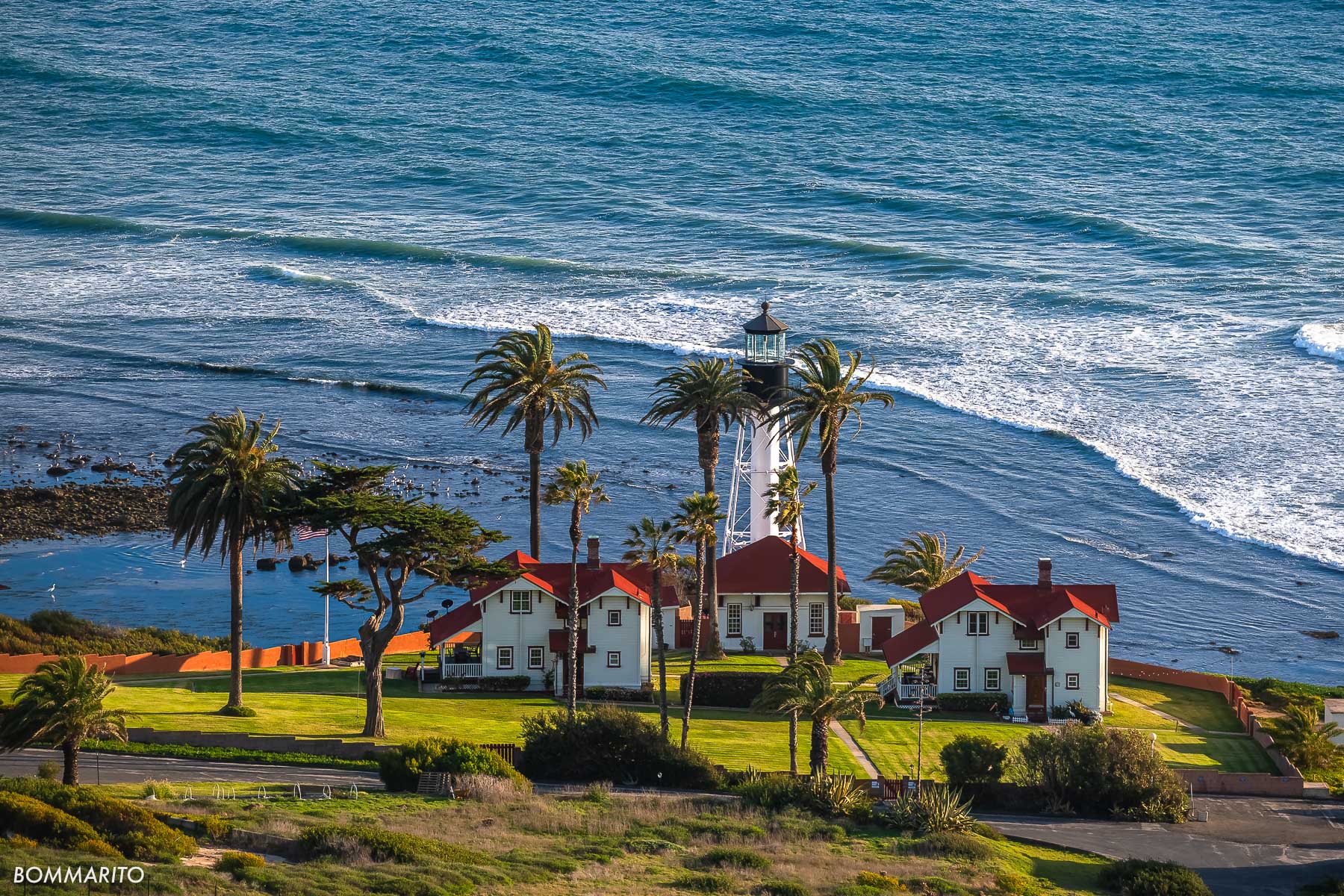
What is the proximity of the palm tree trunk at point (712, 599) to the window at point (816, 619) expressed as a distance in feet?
14.1

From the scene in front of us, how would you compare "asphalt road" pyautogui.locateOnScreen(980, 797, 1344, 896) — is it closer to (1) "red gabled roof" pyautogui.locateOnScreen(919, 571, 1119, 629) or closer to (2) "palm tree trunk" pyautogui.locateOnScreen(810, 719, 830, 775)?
(2) "palm tree trunk" pyautogui.locateOnScreen(810, 719, 830, 775)

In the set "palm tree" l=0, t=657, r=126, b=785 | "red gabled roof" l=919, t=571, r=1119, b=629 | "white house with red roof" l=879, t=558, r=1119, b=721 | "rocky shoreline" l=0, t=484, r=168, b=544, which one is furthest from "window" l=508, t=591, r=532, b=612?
"rocky shoreline" l=0, t=484, r=168, b=544

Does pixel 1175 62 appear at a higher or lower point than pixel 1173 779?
higher

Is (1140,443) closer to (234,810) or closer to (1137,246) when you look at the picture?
(1137,246)

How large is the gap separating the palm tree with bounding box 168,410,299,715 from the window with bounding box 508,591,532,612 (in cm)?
1089

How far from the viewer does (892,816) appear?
54.1m

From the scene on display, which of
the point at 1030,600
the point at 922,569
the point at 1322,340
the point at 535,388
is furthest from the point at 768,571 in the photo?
the point at 1322,340

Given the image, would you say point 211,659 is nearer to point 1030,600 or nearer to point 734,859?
point 734,859

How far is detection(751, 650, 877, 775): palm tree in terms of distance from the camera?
57.0 metres

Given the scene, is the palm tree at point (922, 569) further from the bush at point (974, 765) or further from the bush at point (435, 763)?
the bush at point (435, 763)

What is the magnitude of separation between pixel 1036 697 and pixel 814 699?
16.8 meters

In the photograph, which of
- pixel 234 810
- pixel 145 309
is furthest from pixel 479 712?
pixel 145 309

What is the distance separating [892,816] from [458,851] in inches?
621

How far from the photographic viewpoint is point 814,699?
56969 mm
